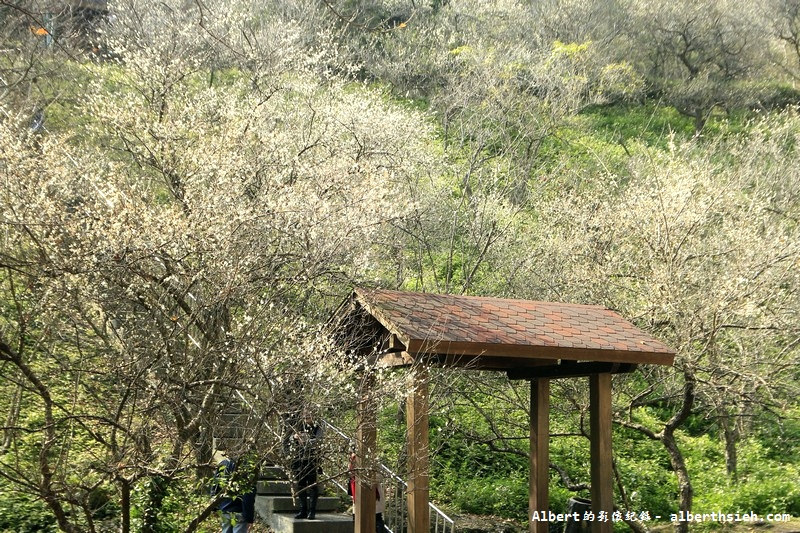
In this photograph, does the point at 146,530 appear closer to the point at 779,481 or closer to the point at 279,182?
the point at 279,182

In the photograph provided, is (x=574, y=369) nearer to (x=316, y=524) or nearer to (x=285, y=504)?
(x=316, y=524)

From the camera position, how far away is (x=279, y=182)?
11430mm

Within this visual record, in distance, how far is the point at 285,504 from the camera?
10.3 metres

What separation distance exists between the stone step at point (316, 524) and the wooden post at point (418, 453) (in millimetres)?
2298

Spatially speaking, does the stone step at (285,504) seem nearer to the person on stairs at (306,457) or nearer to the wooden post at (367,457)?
the person on stairs at (306,457)

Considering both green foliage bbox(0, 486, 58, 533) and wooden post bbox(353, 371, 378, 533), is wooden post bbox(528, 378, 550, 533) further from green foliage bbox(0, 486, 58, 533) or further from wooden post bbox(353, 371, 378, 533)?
green foliage bbox(0, 486, 58, 533)

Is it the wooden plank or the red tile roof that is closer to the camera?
the wooden plank

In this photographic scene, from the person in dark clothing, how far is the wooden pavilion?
3.70 feet

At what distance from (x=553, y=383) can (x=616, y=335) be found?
393cm

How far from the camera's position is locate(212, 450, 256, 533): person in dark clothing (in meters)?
7.41

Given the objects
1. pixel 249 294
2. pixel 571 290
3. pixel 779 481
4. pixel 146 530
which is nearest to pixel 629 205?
pixel 571 290

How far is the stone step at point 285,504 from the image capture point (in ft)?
33.6

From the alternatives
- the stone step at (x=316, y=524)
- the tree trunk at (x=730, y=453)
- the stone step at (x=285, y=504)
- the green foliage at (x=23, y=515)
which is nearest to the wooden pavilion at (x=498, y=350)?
the stone step at (x=316, y=524)

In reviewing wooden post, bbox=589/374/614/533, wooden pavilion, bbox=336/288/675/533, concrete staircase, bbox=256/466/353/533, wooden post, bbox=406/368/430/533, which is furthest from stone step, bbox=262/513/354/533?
wooden post, bbox=589/374/614/533
